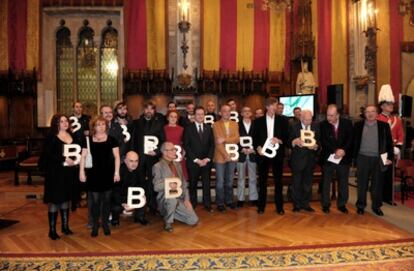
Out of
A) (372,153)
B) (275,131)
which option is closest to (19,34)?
(275,131)

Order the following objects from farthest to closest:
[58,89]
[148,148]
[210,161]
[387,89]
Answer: [58,89]
[387,89]
[210,161]
[148,148]

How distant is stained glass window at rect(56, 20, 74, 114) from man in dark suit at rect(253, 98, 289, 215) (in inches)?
303

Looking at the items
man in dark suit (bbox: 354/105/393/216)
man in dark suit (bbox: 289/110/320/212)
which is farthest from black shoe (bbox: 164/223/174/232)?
man in dark suit (bbox: 354/105/393/216)

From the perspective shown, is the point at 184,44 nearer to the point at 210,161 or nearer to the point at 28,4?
the point at 28,4

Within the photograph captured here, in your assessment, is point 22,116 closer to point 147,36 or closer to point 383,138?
point 147,36

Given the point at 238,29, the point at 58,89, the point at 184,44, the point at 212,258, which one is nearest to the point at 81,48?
the point at 58,89

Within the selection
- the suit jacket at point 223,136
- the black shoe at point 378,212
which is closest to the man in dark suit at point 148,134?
the suit jacket at point 223,136

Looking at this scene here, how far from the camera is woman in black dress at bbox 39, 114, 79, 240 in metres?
4.38

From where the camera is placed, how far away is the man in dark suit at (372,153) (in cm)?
543

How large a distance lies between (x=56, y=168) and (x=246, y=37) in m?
7.76

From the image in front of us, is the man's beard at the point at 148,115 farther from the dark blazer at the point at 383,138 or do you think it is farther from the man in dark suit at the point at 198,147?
the dark blazer at the point at 383,138

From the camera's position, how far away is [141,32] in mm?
10719

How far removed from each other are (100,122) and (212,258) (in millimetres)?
1965

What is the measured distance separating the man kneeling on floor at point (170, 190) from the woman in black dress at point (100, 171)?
574mm
